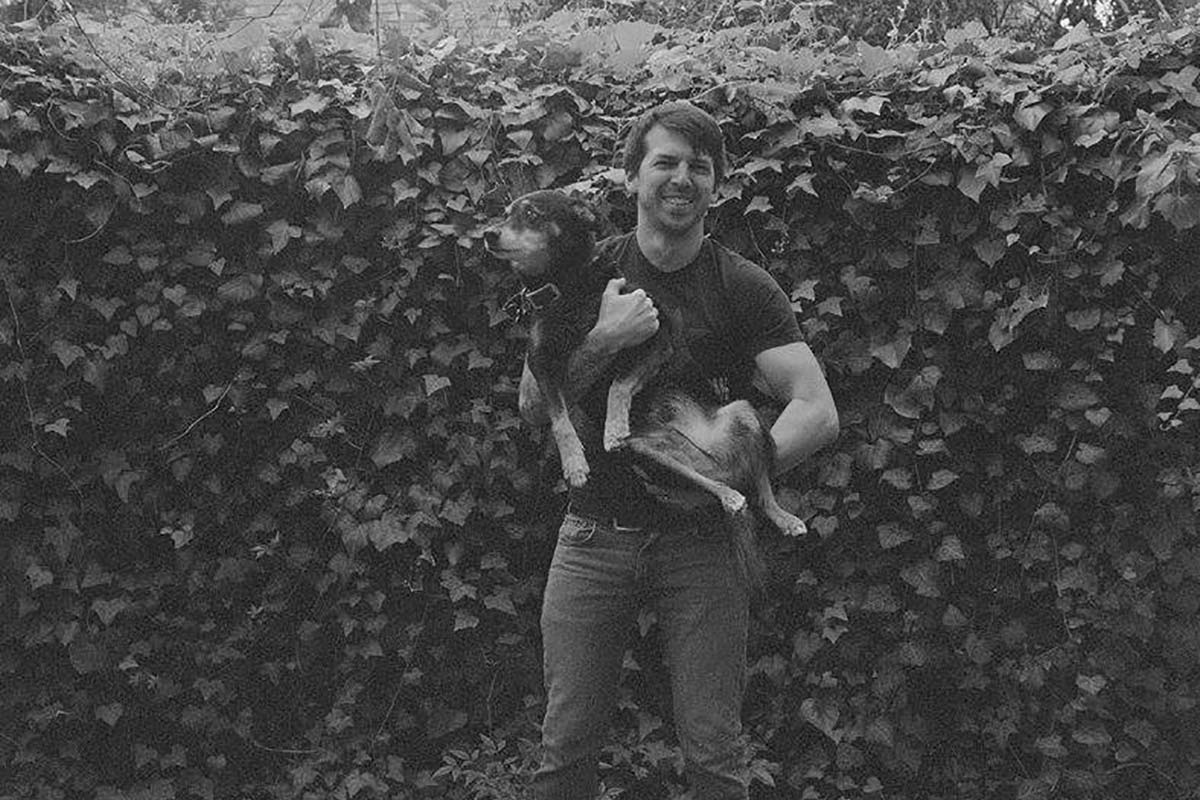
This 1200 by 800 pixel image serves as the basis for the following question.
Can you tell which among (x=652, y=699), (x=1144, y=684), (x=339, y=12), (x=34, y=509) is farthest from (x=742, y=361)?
(x=34, y=509)

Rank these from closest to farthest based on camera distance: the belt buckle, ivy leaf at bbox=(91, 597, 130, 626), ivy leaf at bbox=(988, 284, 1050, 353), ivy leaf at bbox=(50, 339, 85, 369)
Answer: the belt buckle, ivy leaf at bbox=(988, 284, 1050, 353), ivy leaf at bbox=(50, 339, 85, 369), ivy leaf at bbox=(91, 597, 130, 626)

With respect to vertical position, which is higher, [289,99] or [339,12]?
[339,12]

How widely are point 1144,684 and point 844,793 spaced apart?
3.64 ft

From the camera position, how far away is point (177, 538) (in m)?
4.36

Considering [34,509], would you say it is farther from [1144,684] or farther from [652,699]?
[1144,684]

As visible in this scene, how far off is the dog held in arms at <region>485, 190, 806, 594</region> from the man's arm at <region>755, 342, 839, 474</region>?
0.05 m

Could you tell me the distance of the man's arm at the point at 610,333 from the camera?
2.83m

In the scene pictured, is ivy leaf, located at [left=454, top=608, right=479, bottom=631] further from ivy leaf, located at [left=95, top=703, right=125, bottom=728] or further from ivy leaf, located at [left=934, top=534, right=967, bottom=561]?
ivy leaf, located at [left=934, top=534, right=967, bottom=561]

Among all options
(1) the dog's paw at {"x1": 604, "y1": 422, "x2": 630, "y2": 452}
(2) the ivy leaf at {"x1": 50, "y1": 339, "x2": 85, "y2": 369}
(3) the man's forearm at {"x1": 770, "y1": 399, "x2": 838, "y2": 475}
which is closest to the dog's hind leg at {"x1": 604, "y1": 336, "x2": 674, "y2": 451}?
(1) the dog's paw at {"x1": 604, "y1": 422, "x2": 630, "y2": 452}

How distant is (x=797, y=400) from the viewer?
2.97m

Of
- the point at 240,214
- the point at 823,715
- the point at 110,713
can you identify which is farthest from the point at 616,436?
the point at 110,713

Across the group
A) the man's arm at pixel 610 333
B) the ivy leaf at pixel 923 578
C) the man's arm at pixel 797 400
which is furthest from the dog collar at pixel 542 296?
the ivy leaf at pixel 923 578

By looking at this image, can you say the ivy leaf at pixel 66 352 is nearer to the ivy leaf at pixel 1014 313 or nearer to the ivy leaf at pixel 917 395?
the ivy leaf at pixel 917 395

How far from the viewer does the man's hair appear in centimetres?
289
